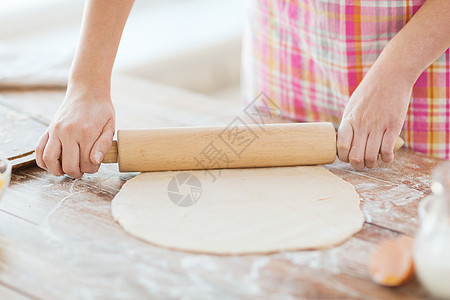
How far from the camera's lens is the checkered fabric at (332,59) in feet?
4.71

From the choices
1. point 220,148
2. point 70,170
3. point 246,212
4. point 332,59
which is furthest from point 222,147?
point 332,59

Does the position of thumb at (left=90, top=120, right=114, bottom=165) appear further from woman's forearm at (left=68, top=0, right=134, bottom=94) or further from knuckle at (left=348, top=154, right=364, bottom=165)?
knuckle at (left=348, top=154, right=364, bottom=165)

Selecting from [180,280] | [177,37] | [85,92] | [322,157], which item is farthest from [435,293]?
[177,37]

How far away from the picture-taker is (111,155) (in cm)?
129

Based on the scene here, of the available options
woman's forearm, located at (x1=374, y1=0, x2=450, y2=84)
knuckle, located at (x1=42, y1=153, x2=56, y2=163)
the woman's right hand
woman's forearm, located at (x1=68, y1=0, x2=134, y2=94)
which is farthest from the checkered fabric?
knuckle, located at (x1=42, y1=153, x2=56, y2=163)

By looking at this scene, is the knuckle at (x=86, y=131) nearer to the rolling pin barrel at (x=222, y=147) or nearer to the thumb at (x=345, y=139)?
the rolling pin barrel at (x=222, y=147)

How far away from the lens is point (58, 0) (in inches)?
132

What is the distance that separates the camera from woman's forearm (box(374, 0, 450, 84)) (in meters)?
1.29

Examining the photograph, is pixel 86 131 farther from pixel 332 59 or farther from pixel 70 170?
pixel 332 59

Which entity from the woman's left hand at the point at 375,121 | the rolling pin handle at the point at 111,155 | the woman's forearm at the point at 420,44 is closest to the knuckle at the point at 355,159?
the woman's left hand at the point at 375,121

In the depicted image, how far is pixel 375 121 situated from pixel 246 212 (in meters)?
0.39

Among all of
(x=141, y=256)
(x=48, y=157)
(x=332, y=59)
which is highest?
(x=332, y=59)

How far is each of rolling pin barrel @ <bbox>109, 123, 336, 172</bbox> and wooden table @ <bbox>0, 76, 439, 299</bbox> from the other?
7cm

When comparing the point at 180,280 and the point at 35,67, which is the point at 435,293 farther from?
the point at 35,67
